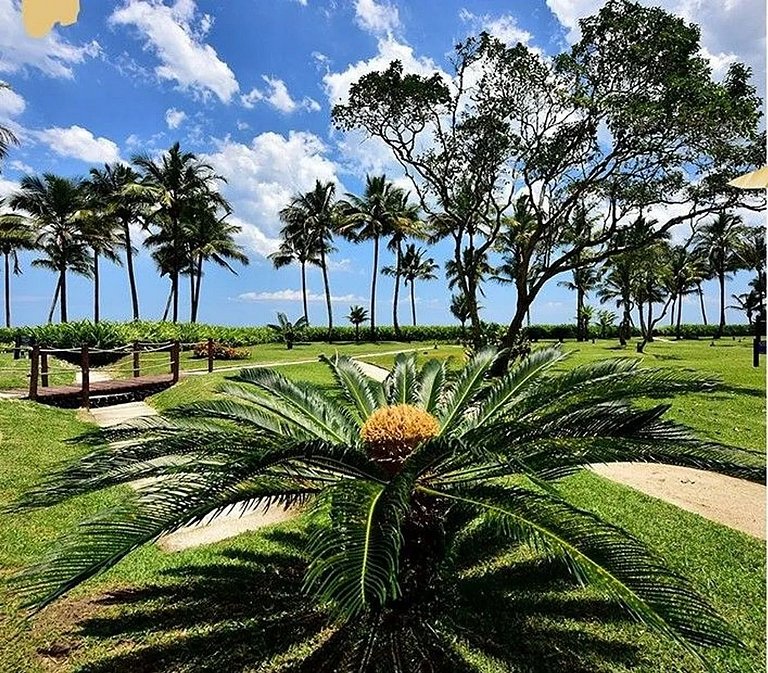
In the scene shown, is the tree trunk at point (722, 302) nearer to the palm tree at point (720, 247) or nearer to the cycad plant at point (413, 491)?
the palm tree at point (720, 247)

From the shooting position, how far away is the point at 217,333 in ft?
113

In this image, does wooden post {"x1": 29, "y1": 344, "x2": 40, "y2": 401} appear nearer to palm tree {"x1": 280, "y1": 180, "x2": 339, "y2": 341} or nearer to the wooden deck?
the wooden deck

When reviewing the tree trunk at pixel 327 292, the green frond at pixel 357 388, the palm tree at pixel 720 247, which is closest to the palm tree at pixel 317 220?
the tree trunk at pixel 327 292

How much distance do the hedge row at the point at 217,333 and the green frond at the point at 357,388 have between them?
14.6 meters

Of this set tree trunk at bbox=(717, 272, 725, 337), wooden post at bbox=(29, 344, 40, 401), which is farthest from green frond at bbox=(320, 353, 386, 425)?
tree trunk at bbox=(717, 272, 725, 337)

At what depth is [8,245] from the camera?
37.4 meters

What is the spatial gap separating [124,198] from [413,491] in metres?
34.7

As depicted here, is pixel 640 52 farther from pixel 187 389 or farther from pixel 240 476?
pixel 240 476

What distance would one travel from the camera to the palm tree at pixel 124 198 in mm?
34000

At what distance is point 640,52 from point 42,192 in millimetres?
32467

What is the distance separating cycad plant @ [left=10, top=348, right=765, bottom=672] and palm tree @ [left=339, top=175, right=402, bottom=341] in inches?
1433

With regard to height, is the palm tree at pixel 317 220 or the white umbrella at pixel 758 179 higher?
the palm tree at pixel 317 220

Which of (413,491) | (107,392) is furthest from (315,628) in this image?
(107,392)

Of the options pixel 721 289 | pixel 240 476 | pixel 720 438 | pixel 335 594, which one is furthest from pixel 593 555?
pixel 721 289
